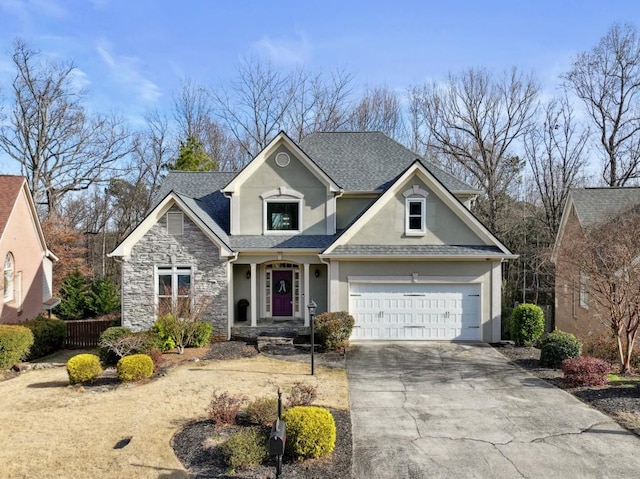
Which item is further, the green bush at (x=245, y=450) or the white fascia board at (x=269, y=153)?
the white fascia board at (x=269, y=153)

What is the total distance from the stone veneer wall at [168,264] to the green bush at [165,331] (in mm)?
1538

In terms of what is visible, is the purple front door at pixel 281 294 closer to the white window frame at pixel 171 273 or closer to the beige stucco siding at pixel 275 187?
the beige stucco siding at pixel 275 187

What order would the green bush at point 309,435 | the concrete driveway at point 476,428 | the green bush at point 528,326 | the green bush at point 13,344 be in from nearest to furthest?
the concrete driveway at point 476,428 → the green bush at point 309,435 → the green bush at point 13,344 → the green bush at point 528,326

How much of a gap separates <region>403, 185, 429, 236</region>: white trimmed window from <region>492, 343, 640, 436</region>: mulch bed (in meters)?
5.60

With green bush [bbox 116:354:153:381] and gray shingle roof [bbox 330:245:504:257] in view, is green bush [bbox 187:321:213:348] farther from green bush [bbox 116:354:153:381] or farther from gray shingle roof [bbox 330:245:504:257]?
gray shingle roof [bbox 330:245:504:257]

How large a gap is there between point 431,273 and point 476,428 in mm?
8218

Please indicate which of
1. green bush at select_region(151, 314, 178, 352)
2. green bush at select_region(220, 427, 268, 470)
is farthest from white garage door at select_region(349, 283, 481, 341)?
green bush at select_region(220, 427, 268, 470)

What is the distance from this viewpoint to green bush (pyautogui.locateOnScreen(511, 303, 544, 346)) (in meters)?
14.8

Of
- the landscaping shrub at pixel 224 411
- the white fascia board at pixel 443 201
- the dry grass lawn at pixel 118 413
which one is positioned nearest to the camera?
the dry grass lawn at pixel 118 413

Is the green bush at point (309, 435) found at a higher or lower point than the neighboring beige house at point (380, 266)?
lower

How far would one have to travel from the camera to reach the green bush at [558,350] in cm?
1188

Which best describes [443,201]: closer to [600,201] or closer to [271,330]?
[271,330]

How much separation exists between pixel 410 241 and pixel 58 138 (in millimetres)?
28442

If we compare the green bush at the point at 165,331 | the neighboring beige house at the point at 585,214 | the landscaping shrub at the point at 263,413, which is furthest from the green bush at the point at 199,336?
the neighboring beige house at the point at 585,214
